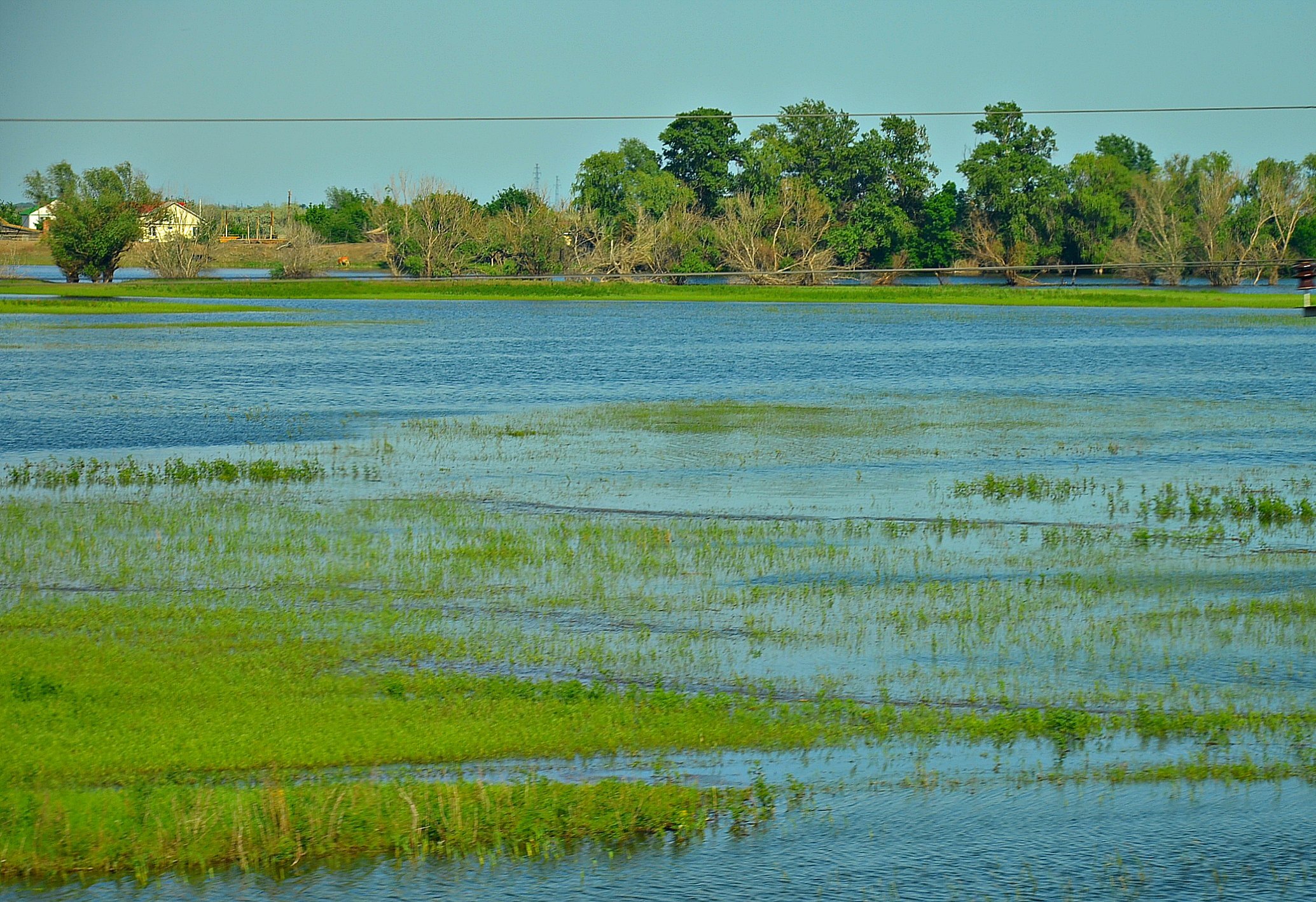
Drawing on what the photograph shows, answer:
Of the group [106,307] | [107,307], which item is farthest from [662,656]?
[107,307]

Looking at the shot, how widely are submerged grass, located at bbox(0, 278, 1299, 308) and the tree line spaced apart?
4231 mm

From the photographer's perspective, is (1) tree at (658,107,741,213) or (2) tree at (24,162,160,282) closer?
(2) tree at (24,162,160,282)

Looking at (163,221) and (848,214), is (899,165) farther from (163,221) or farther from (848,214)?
(163,221)

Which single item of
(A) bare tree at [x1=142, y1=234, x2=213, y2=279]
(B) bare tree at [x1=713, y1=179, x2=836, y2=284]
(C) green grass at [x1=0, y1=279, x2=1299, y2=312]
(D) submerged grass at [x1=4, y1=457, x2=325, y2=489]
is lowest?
(D) submerged grass at [x1=4, y1=457, x2=325, y2=489]

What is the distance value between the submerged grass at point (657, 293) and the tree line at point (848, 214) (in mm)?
4231

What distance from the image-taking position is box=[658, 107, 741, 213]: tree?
15012 centimetres

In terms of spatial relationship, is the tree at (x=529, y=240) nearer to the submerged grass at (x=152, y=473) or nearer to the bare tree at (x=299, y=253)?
the bare tree at (x=299, y=253)

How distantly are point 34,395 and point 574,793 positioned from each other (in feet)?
134

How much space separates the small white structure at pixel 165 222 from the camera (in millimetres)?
129750

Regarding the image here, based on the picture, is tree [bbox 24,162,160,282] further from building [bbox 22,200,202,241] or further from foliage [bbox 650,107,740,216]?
foliage [bbox 650,107,740,216]

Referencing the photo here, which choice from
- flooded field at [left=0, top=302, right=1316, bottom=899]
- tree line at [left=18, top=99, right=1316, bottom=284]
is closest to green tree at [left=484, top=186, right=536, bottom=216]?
tree line at [left=18, top=99, right=1316, bottom=284]

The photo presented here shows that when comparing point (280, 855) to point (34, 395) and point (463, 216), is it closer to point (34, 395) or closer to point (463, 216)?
point (34, 395)

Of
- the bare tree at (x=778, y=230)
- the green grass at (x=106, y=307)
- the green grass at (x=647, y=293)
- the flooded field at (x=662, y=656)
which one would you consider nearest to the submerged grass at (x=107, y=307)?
the green grass at (x=106, y=307)

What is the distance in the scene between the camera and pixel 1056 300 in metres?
125
